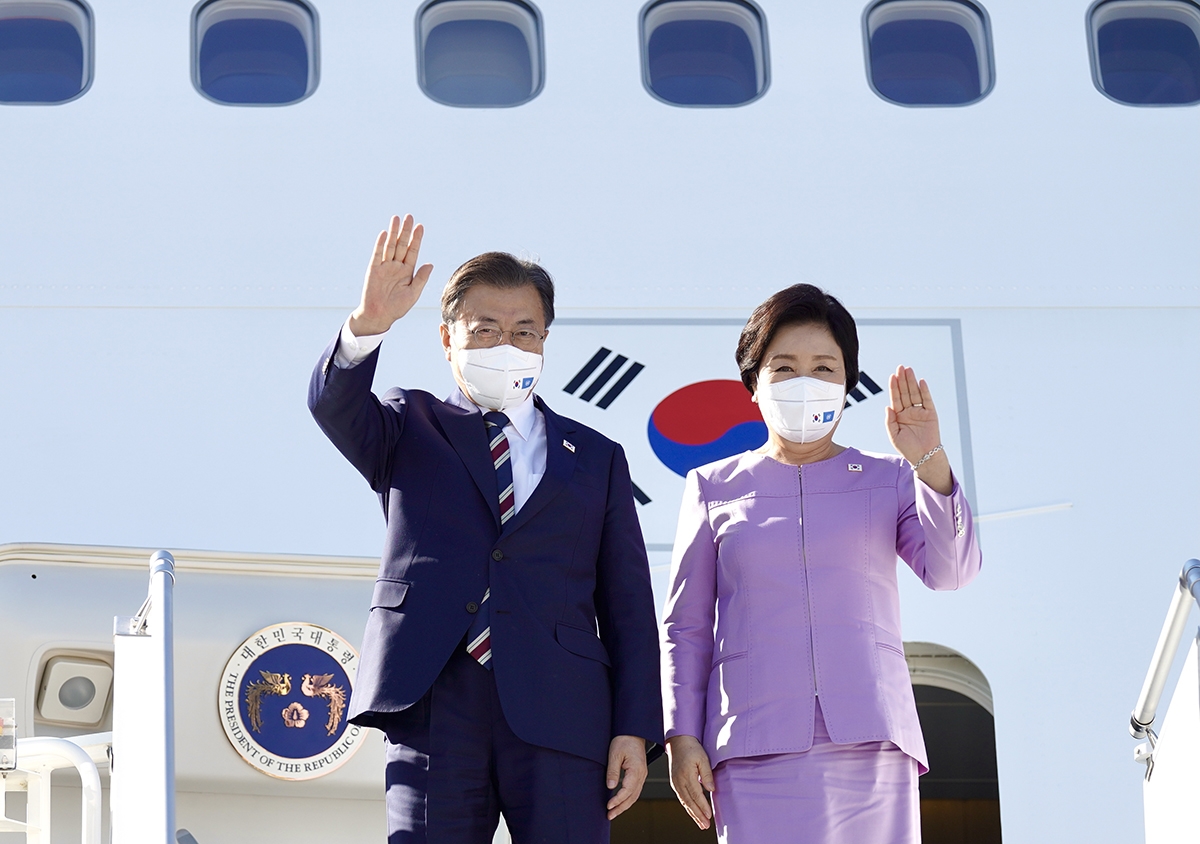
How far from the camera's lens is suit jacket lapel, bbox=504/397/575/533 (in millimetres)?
2520

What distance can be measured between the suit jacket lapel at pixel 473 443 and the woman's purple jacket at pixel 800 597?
43 centimetres

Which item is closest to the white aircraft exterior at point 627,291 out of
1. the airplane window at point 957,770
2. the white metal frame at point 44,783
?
the white metal frame at point 44,783

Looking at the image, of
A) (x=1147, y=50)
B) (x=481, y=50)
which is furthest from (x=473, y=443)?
(x=1147, y=50)

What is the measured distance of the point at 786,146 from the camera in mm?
4891

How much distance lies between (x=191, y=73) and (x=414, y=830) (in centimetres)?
328

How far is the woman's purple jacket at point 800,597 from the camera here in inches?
99.3

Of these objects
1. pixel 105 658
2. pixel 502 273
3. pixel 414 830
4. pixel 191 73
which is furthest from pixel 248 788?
pixel 191 73

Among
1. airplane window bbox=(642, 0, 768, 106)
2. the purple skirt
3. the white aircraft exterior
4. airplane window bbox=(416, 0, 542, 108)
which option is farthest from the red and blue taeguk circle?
the purple skirt

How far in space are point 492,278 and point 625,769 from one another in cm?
93

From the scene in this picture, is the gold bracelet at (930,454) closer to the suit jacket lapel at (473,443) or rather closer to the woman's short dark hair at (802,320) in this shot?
the woman's short dark hair at (802,320)

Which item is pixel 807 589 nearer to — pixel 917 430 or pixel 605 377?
pixel 917 430

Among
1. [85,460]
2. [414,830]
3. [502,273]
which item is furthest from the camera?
[85,460]

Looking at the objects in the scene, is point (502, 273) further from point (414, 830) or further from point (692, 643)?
point (414, 830)

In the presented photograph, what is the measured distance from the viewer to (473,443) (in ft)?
8.52
